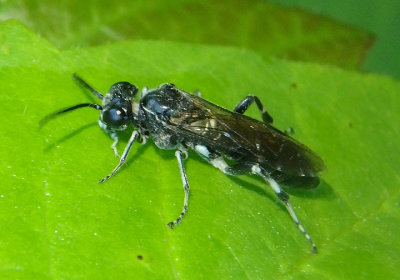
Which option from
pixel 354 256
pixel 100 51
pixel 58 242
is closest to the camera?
pixel 58 242

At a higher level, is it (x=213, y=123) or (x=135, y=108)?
(x=213, y=123)

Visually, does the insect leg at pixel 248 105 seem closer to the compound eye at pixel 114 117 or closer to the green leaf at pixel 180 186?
the green leaf at pixel 180 186

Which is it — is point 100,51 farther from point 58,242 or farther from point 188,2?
point 188,2

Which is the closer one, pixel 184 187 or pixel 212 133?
pixel 184 187

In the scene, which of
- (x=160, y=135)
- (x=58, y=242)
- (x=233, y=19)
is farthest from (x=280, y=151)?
(x=233, y=19)

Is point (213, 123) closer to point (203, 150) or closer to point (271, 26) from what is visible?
point (203, 150)

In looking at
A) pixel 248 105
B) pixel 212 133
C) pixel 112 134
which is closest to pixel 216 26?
pixel 248 105

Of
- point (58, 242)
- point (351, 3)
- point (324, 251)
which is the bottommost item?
point (58, 242)
